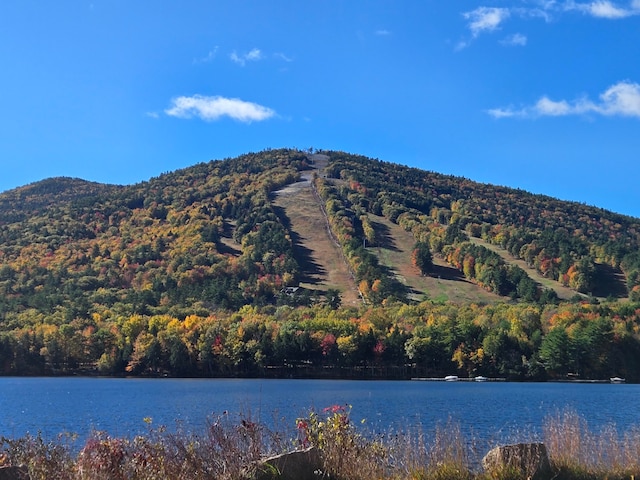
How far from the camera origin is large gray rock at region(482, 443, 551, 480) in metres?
14.1

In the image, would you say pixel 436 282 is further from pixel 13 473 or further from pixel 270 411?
pixel 13 473

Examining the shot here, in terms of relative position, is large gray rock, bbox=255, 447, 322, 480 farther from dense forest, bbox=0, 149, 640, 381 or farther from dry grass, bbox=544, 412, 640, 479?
dense forest, bbox=0, 149, 640, 381

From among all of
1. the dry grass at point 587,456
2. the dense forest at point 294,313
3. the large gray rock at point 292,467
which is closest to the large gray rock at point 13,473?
the large gray rock at point 292,467

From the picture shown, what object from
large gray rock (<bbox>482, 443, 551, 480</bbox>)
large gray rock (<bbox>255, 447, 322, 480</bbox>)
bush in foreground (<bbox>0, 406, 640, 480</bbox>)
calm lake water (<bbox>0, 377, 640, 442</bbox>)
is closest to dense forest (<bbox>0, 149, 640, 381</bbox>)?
calm lake water (<bbox>0, 377, 640, 442</bbox>)

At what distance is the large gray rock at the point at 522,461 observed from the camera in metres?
14.1

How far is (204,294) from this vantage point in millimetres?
157500

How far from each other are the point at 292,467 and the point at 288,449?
123 cm

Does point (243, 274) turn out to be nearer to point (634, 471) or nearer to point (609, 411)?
point (609, 411)

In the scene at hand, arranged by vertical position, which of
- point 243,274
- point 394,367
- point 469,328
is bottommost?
point 394,367

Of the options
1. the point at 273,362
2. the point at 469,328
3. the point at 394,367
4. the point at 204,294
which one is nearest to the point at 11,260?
the point at 204,294

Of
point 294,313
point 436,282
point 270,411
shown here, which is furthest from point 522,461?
point 436,282

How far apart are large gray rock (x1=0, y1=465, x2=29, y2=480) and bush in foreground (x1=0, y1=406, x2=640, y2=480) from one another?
6.9 inches

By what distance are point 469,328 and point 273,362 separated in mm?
34851

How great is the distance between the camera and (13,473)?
11812mm
